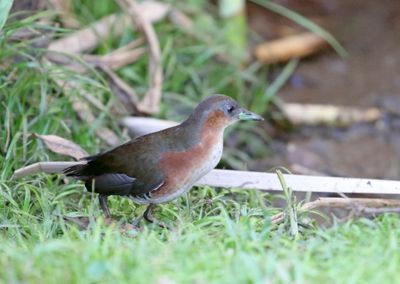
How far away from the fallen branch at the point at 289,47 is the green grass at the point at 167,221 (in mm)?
762

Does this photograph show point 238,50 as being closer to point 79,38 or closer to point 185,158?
point 79,38

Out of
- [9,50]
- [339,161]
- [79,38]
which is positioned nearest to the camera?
[9,50]

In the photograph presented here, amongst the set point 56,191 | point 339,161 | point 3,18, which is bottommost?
point 339,161

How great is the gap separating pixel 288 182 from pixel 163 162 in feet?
2.58

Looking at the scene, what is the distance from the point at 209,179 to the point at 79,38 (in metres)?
2.32

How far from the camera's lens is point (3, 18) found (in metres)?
5.46

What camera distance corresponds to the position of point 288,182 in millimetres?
5215

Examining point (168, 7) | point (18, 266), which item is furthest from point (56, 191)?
point (168, 7)

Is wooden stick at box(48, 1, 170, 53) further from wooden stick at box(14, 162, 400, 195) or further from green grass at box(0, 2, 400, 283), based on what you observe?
wooden stick at box(14, 162, 400, 195)

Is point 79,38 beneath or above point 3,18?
beneath

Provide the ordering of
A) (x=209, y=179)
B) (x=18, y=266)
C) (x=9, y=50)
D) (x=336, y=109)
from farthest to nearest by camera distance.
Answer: (x=336, y=109) < (x=9, y=50) < (x=209, y=179) < (x=18, y=266)

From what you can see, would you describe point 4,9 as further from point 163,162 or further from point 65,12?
point 65,12

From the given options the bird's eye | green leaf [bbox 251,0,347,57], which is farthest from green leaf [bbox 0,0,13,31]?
green leaf [bbox 251,0,347,57]

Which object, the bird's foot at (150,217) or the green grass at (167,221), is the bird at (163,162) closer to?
the bird's foot at (150,217)
